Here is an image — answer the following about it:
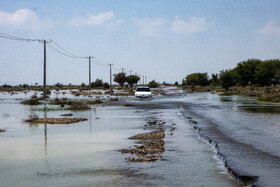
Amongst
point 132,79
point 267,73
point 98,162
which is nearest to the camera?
point 98,162

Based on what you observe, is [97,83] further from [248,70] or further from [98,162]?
[98,162]

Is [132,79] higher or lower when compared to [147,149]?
higher

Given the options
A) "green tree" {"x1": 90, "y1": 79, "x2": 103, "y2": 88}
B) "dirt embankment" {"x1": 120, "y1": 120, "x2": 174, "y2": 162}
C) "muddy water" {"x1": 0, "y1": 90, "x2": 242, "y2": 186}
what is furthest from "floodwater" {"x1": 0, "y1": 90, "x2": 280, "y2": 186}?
"green tree" {"x1": 90, "y1": 79, "x2": 103, "y2": 88}

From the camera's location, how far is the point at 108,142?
14.1 metres

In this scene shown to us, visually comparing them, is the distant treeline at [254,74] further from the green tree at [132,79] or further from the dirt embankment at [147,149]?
the dirt embankment at [147,149]

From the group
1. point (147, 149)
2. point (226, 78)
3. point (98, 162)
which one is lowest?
point (98, 162)

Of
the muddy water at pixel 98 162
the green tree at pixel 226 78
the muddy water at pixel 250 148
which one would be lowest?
the muddy water at pixel 98 162

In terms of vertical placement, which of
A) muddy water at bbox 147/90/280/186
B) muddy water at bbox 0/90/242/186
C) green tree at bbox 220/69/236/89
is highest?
green tree at bbox 220/69/236/89

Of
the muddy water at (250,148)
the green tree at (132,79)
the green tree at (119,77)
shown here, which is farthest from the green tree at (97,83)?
the muddy water at (250,148)

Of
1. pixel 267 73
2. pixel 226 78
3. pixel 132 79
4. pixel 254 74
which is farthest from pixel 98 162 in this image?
pixel 132 79

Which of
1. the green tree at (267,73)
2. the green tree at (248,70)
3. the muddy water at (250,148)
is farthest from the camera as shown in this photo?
the green tree at (248,70)

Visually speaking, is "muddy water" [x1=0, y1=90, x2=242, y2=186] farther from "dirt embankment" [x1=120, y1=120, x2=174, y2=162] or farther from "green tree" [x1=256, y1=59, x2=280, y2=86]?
"green tree" [x1=256, y1=59, x2=280, y2=86]

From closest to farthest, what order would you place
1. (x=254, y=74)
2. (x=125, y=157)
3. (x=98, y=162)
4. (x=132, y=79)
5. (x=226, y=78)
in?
(x=98, y=162)
(x=125, y=157)
(x=226, y=78)
(x=254, y=74)
(x=132, y=79)

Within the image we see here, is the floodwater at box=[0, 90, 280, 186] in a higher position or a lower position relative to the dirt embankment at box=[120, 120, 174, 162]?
lower
